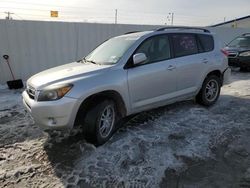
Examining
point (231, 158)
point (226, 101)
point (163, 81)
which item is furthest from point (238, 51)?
point (231, 158)

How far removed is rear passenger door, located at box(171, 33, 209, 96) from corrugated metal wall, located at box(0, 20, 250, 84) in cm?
578

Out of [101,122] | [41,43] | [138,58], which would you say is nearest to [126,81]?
[138,58]

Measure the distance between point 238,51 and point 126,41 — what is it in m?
8.45

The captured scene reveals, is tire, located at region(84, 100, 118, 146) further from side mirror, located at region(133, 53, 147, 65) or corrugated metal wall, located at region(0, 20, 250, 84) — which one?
corrugated metal wall, located at region(0, 20, 250, 84)

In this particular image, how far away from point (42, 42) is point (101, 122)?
22.0 ft

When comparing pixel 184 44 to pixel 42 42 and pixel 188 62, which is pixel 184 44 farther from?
pixel 42 42

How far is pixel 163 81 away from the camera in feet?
18.2

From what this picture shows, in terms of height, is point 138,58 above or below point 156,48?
below

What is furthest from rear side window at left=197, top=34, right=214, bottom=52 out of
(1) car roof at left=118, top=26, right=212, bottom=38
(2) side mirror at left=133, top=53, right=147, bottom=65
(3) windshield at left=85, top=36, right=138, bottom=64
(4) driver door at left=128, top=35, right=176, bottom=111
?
(2) side mirror at left=133, top=53, right=147, bottom=65

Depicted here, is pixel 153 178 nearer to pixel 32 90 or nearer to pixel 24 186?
pixel 24 186

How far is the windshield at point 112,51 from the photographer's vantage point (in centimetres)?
523

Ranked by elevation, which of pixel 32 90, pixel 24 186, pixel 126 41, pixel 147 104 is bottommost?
pixel 24 186

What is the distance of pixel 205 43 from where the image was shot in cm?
669

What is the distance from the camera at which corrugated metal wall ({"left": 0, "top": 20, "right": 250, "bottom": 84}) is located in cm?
989
